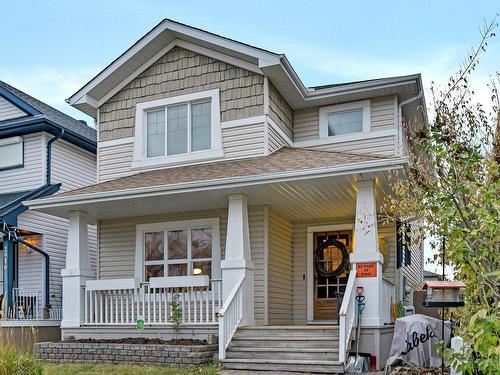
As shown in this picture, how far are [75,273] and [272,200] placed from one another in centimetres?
399

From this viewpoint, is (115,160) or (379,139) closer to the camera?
(379,139)

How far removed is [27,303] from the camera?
14586 millimetres

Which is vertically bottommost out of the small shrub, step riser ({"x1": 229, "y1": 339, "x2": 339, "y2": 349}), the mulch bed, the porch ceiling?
the mulch bed

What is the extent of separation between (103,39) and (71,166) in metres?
16.7

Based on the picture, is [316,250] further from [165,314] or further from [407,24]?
[407,24]

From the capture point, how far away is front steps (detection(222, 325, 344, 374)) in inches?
330

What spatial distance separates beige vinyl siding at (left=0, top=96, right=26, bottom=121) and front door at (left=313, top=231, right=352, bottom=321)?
30.3ft

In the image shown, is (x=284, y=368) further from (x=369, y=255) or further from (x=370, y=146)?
(x=370, y=146)

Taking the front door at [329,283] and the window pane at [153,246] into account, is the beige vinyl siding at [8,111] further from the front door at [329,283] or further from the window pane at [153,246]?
the front door at [329,283]

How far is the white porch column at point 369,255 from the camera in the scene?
907 centimetres

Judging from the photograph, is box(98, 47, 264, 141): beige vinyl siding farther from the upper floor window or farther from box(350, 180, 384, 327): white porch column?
the upper floor window

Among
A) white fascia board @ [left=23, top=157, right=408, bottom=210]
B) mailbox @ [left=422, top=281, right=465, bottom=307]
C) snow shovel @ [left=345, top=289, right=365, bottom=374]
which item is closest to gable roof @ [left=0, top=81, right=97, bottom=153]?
white fascia board @ [left=23, top=157, right=408, bottom=210]

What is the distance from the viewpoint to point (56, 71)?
40.9 meters

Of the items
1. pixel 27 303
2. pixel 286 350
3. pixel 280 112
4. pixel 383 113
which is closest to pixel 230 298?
pixel 286 350
